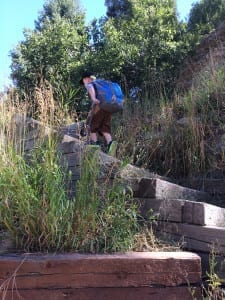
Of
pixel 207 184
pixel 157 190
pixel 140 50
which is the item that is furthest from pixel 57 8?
pixel 157 190

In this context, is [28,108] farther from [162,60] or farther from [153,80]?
[162,60]

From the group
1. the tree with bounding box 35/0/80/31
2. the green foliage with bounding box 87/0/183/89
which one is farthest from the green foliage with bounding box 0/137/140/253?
the tree with bounding box 35/0/80/31

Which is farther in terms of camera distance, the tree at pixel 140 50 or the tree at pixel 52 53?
the tree at pixel 140 50

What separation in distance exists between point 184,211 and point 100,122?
285 centimetres

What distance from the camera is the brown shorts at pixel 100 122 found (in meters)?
5.96

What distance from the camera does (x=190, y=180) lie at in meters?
4.66

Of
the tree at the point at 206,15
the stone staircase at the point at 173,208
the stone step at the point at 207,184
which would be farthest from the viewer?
the tree at the point at 206,15

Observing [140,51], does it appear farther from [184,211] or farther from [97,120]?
[184,211]

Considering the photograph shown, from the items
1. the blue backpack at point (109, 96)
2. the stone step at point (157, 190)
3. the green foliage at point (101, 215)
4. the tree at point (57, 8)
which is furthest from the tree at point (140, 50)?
the tree at point (57, 8)

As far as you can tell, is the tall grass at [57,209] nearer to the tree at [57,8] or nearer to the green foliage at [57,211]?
the green foliage at [57,211]

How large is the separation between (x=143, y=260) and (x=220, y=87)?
3812mm

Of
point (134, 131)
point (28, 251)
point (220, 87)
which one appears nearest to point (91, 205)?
point (28, 251)

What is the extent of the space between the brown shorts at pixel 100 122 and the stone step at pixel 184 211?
8.03 feet

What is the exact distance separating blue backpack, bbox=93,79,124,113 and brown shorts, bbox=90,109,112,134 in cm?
13
